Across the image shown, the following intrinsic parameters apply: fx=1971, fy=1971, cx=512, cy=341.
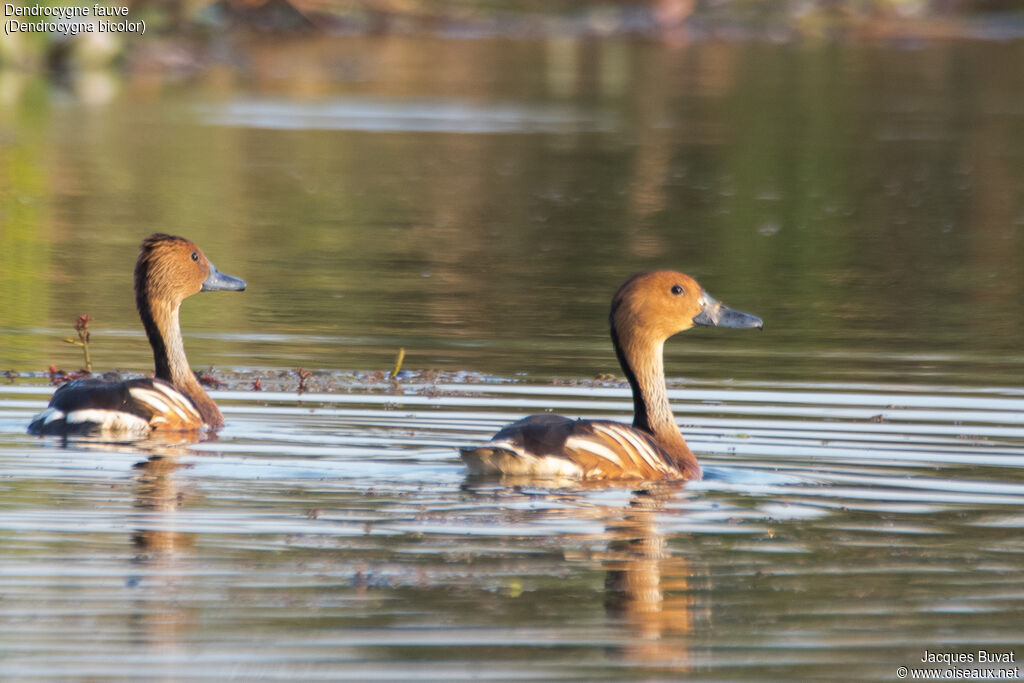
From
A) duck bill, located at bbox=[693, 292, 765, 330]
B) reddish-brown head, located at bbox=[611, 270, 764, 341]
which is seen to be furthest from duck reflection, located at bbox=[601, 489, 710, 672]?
duck bill, located at bbox=[693, 292, 765, 330]

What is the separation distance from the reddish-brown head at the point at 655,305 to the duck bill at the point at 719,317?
0.14ft

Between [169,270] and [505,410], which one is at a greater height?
[169,270]

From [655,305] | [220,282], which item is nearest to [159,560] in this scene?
[655,305]

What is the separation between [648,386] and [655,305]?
438mm

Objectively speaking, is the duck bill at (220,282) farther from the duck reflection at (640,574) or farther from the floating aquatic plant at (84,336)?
the duck reflection at (640,574)

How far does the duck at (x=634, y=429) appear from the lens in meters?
8.98

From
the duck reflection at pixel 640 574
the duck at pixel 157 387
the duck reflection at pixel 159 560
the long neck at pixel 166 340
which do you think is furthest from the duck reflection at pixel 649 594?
the long neck at pixel 166 340

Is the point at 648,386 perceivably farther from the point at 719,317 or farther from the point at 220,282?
the point at 220,282

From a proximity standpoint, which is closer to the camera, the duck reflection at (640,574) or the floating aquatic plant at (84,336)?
the duck reflection at (640,574)

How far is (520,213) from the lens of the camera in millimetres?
23969

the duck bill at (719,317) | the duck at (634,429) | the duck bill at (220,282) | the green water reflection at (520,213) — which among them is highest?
the green water reflection at (520,213)

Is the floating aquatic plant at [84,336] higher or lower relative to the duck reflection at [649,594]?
higher

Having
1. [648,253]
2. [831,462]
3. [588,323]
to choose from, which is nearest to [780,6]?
[648,253]

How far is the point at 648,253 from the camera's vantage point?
65.5 feet
